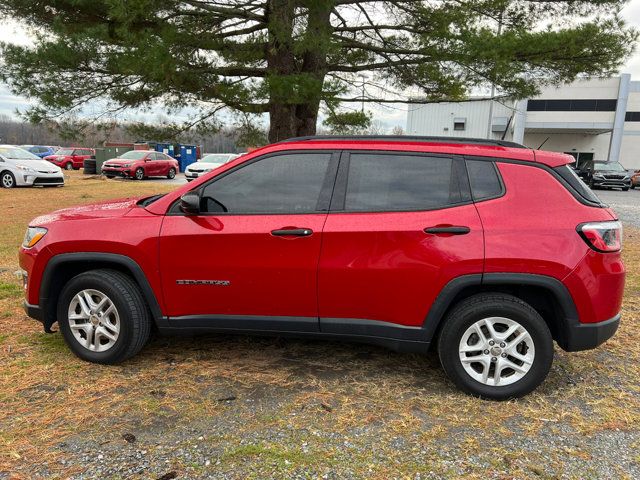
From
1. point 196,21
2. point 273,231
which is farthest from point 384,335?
point 196,21

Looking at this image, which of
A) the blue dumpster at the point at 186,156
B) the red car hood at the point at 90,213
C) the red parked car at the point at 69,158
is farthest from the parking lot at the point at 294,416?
the red parked car at the point at 69,158

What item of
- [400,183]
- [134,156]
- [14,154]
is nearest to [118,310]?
[400,183]

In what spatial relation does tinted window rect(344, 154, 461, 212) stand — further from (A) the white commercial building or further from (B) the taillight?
(A) the white commercial building

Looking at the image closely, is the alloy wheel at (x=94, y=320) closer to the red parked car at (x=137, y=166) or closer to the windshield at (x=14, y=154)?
the windshield at (x=14, y=154)

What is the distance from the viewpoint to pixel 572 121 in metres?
38.8

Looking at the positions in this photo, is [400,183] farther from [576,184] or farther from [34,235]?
[34,235]

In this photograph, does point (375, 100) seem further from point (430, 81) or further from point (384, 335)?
point (384, 335)

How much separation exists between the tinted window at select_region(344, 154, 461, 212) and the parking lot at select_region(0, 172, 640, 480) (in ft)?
4.15

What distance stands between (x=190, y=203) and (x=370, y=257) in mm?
1264

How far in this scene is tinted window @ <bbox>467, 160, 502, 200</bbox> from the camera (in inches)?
126

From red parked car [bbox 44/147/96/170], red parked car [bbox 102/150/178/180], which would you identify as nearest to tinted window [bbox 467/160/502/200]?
red parked car [bbox 102/150/178/180]

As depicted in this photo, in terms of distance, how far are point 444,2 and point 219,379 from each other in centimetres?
761

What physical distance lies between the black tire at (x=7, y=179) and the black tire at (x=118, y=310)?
16541 millimetres

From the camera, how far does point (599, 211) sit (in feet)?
10.3
